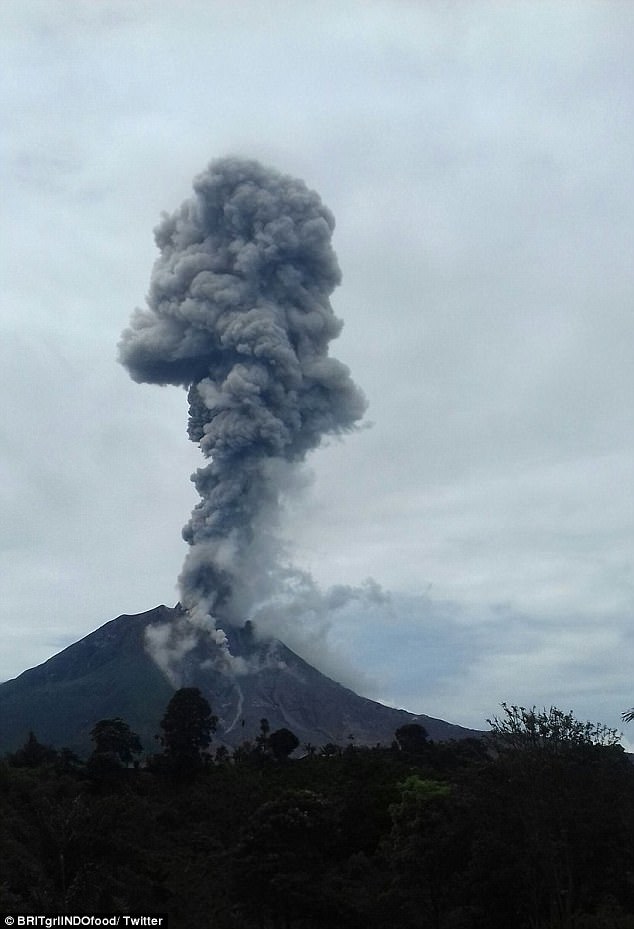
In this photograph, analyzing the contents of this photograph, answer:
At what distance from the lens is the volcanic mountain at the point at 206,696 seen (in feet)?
393

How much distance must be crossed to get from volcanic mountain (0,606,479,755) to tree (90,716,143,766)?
4908 centimetres

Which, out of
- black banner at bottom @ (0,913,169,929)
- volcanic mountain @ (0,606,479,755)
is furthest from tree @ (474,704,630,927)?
volcanic mountain @ (0,606,479,755)

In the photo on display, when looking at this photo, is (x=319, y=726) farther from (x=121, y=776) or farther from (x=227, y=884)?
(x=227, y=884)

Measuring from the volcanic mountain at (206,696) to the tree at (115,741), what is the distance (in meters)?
49.1

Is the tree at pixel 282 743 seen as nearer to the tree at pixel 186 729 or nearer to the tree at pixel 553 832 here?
the tree at pixel 186 729

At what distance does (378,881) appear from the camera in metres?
31.6

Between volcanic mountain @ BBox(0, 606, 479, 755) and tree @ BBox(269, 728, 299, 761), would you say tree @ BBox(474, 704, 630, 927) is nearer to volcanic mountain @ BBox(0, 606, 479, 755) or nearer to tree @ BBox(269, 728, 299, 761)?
tree @ BBox(269, 728, 299, 761)

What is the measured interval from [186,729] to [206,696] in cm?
6354

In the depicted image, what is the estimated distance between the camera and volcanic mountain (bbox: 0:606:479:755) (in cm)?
11988

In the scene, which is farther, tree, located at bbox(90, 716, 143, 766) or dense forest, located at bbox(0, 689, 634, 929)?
tree, located at bbox(90, 716, 143, 766)

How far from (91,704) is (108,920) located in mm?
106462

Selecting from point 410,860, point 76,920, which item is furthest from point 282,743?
point 76,920

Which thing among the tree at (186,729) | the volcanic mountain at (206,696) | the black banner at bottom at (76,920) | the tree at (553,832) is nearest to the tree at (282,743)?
the tree at (186,729)

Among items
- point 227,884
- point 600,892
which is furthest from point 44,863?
point 600,892
